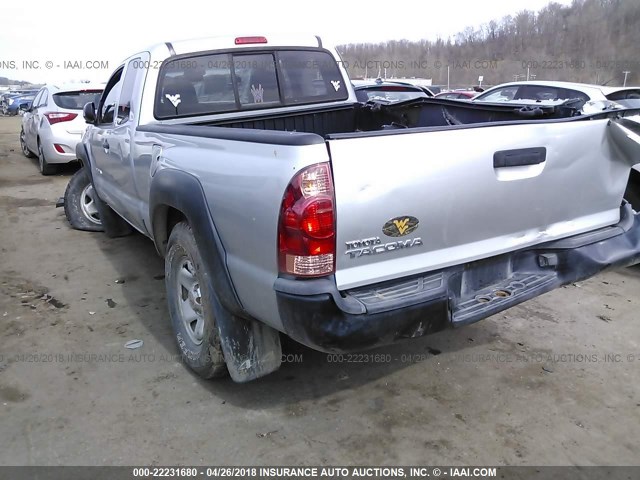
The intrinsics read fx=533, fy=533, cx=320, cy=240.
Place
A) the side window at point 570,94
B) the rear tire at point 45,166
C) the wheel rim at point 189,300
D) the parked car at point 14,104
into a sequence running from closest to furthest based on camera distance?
the wheel rim at point 189,300 < the side window at point 570,94 < the rear tire at point 45,166 < the parked car at point 14,104

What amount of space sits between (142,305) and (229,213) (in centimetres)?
216

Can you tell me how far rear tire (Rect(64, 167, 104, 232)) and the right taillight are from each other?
482 centimetres

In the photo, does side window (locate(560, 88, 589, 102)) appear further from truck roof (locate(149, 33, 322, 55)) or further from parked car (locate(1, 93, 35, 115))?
parked car (locate(1, 93, 35, 115))

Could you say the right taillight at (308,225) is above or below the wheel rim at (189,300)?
above

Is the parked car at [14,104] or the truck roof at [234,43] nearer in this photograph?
the truck roof at [234,43]

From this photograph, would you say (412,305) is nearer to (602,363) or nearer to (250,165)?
(250,165)

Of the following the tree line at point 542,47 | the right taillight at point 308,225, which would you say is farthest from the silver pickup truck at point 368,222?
the tree line at point 542,47

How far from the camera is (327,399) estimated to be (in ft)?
9.85

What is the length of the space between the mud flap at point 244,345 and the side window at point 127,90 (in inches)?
83.1

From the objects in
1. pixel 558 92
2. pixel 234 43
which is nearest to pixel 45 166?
pixel 234 43

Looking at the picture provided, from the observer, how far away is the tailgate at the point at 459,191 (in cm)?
217

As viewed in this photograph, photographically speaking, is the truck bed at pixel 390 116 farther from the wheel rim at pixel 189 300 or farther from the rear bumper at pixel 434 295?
the wheel rim at pixel 189 300

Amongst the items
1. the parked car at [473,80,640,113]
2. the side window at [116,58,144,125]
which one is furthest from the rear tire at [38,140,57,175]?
the parked car at [473,80,640,113]

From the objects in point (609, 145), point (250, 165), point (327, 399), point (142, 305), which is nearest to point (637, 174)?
point (609, 145)
